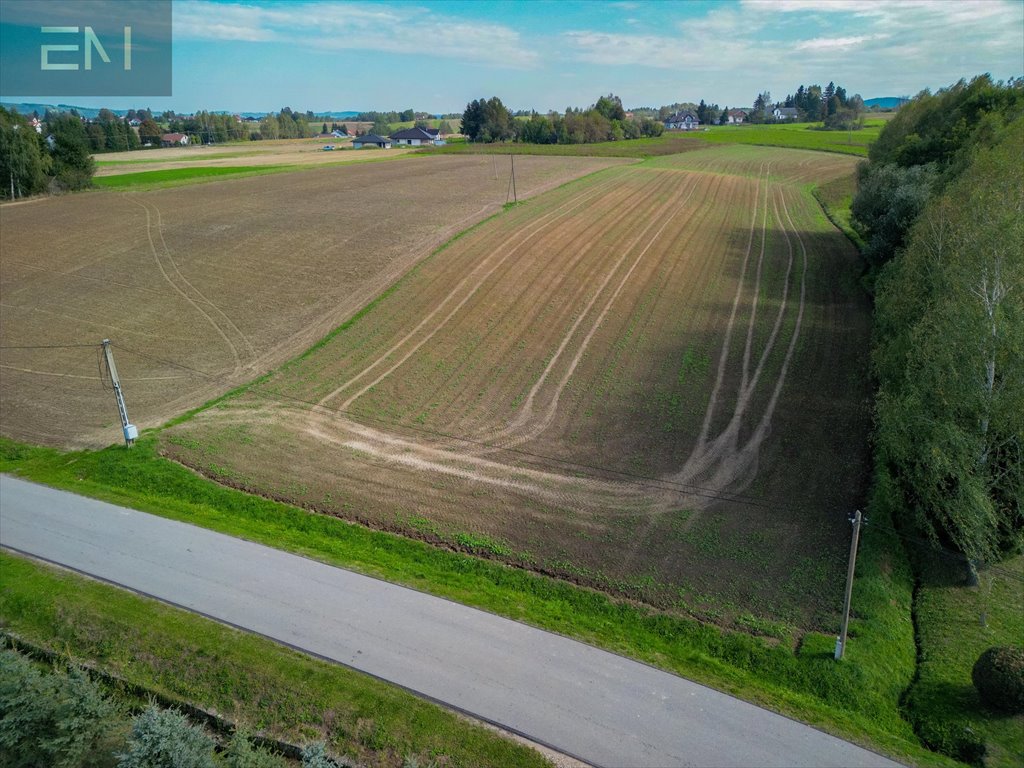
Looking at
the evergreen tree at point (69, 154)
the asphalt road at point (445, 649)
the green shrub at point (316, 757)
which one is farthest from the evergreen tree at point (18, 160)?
the green shrub at point (316, 757)

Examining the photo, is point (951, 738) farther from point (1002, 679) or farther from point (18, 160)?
point (18, 160)

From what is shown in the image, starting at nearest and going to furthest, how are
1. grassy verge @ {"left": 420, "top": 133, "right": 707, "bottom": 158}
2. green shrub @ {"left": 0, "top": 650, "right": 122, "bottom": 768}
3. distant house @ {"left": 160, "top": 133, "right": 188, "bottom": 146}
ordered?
1. green shrub @ {"left": 0, "top": 650, "right": 122, "bottom": 768}
2. grassy verge @ {"left": 420, "top": 133, "right": 707, "bottom": 158}
3. distant house @ {"left": 160, "top": 133, "right": 188, "bottom": 146}

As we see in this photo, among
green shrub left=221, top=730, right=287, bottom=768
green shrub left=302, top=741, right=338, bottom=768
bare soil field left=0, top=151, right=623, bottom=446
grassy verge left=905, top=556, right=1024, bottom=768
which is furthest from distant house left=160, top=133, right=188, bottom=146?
grassy verge left=905, top=556, right=1024, bottom=768

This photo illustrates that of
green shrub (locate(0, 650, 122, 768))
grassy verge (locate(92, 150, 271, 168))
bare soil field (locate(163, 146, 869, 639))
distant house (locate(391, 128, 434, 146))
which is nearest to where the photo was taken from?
green shrub (locate(0, 650, 122, 768))

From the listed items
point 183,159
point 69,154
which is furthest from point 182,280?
point 183,159

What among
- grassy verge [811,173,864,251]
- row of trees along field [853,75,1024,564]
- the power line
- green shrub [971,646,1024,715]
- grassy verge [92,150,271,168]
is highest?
grassy verge [92,150,271,168]

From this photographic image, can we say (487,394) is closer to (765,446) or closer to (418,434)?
(418,434)

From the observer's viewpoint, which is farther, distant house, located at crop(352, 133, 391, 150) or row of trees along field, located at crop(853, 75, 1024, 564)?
distant house, located at crop(352, 133, 391, 150)

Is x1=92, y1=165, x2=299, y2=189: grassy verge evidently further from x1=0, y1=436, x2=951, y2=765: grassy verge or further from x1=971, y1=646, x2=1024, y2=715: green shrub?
x1=971, y1=646, x2=1024, y2=715: green shrub
